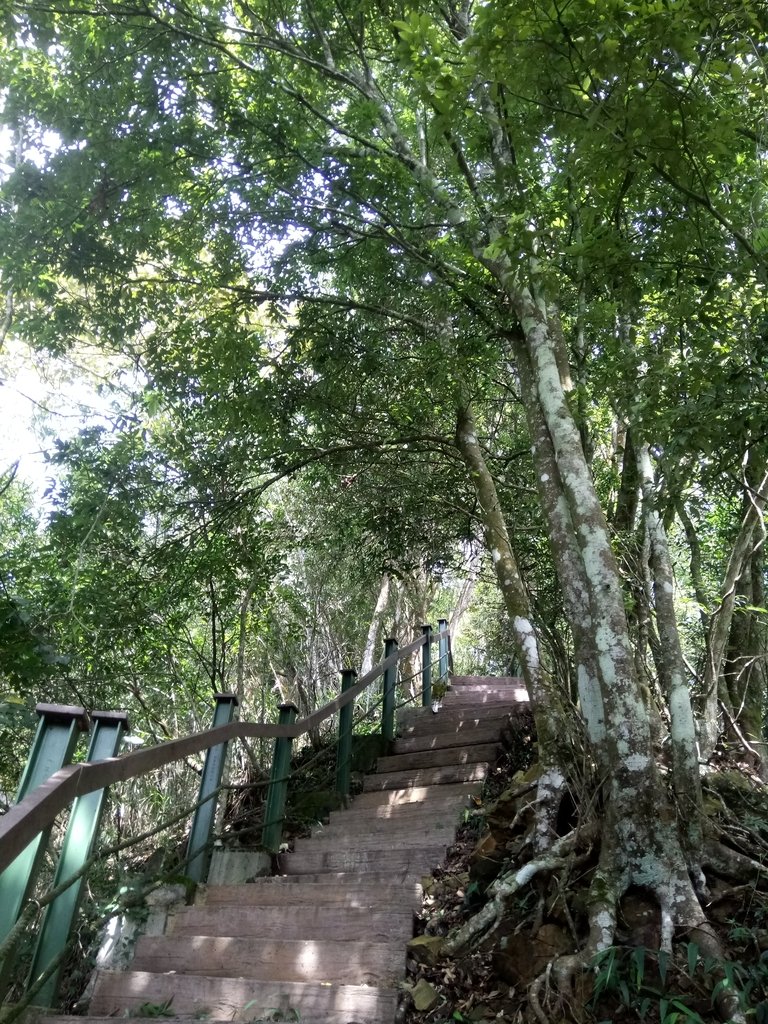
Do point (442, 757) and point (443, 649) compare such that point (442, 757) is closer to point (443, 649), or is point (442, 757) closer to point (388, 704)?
point (388, 704)

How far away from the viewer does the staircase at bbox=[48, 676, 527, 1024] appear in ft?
10.1

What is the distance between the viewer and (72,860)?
2.93m

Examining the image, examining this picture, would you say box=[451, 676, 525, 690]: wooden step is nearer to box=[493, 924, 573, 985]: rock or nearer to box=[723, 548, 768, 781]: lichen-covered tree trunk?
box=[723, 548, 768, 781]: lichen-covered tree trunk

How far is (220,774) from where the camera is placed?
4277mm

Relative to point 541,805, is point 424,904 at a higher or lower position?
lower

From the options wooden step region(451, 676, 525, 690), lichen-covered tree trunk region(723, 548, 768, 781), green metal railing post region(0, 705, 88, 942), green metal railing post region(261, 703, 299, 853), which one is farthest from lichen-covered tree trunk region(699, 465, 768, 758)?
wooden step region(451, 676, 525, 690)

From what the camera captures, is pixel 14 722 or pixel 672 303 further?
pixel 14 722

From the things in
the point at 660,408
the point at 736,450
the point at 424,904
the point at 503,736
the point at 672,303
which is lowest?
the point at 424,904

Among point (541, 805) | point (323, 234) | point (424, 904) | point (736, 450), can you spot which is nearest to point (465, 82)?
point (736, 450)

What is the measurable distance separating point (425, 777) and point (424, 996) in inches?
121

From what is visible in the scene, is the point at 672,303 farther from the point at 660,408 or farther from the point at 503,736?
the point at 503,736

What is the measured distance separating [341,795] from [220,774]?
6.33 ft

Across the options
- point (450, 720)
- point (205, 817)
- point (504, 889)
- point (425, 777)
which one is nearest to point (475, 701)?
point (450, 720)

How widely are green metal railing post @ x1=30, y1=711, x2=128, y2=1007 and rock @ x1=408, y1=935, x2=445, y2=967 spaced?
62.9 inches
